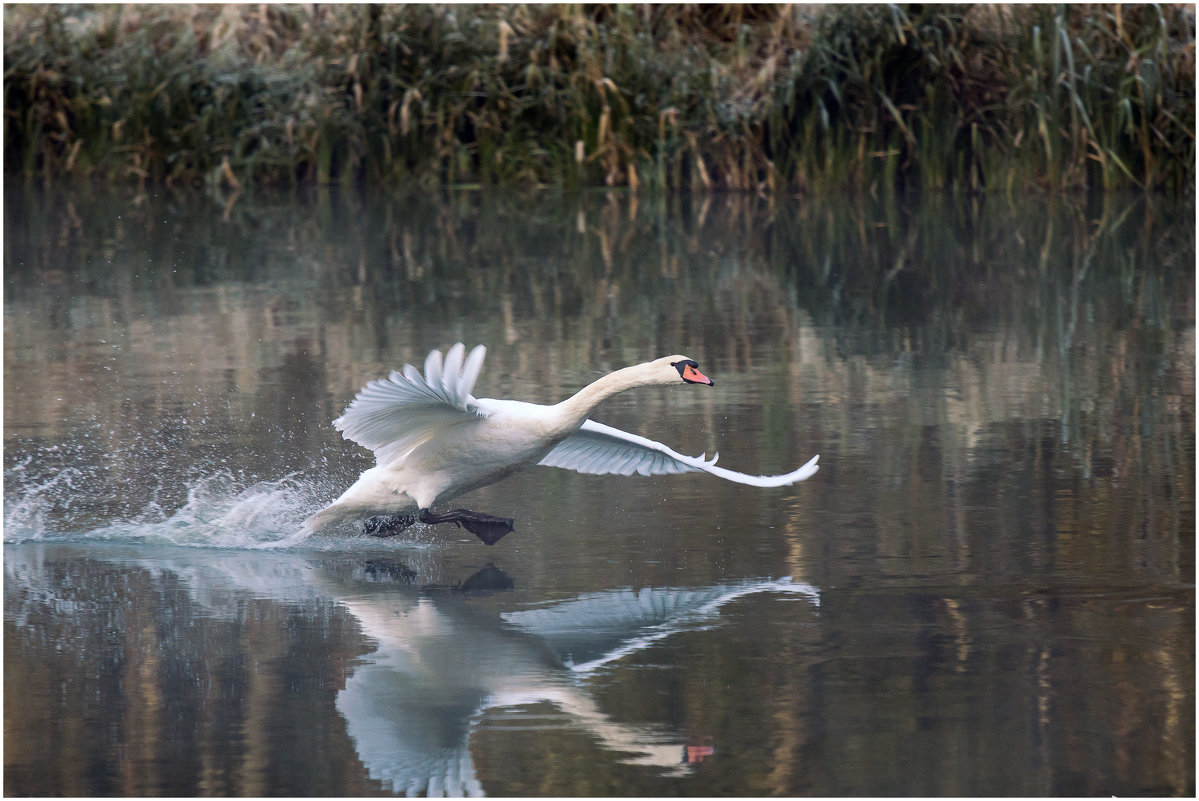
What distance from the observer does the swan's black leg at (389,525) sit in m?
6.56

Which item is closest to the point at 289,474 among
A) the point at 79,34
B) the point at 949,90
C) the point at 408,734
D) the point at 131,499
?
the point at 131,499

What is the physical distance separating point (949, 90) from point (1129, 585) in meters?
11.8

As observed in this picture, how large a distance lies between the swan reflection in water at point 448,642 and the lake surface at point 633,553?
2cm

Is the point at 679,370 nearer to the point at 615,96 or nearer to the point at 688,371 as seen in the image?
the point at 688,371

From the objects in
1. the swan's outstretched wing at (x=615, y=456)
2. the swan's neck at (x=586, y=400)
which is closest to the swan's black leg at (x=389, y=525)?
the swan's outstretched wing at (x=615, y=456)

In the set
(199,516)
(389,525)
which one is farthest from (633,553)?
(199,516)

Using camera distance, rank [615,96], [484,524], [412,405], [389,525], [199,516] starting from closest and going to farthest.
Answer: [412,405] < [484,524] < [389,525] < [199,516] < [615,96]

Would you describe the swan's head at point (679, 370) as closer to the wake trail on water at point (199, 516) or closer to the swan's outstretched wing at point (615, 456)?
the swan's outstretched wing at point (615, 456)

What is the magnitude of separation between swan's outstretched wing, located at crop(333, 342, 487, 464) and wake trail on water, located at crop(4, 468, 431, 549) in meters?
0.44

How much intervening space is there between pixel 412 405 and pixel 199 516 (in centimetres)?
120

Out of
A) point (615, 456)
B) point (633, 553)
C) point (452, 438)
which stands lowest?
point (633, 553)

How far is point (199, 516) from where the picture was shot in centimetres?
680

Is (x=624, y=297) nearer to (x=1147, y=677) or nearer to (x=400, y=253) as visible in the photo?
(x=400, y=253)

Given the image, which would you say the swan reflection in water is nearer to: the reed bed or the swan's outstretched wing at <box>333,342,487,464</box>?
the swan's outstretched wing at <box>333,342,487,464</box>
